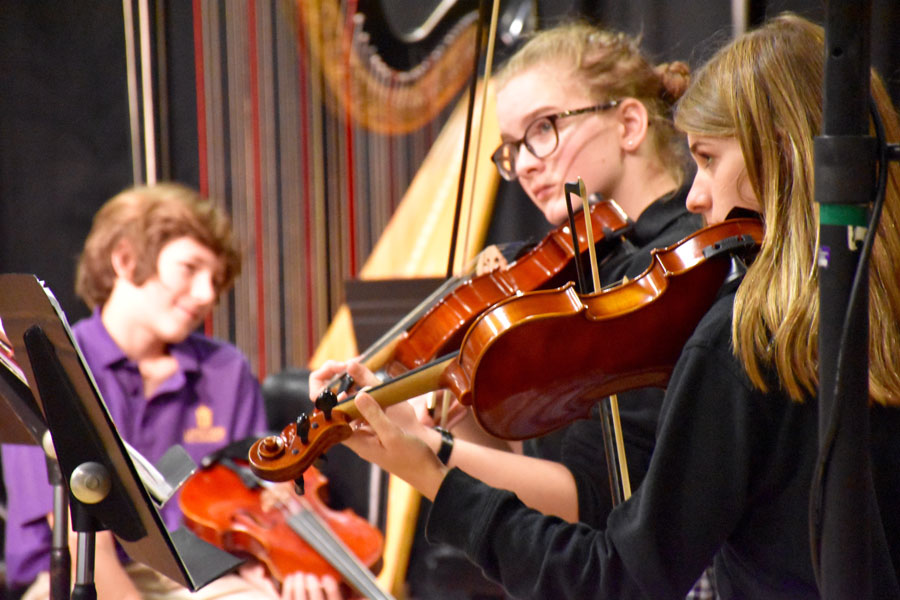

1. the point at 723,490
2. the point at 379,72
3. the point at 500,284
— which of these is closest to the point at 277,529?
the point at 500,284

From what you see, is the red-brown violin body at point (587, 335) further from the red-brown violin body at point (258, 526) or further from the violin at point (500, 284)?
the red-brown violin body at point (258, 526)

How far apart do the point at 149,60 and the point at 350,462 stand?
1180 mm

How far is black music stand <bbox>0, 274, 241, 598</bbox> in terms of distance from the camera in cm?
92

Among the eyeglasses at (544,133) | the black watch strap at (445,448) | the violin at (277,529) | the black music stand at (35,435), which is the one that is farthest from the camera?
the violin at (277,529)

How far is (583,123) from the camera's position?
1417 millimetres

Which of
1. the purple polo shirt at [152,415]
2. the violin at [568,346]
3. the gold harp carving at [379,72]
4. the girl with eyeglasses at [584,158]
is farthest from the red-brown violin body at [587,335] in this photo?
the gold harp carving at [379,72]

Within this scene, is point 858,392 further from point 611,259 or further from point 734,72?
point 611,259

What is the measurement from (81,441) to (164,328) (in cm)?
106

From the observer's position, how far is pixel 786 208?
911 millimetres

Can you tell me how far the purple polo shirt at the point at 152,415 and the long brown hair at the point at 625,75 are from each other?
98 centimetres

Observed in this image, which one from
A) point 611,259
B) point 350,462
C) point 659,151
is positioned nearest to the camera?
point 611,259

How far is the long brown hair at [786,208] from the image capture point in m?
0.85

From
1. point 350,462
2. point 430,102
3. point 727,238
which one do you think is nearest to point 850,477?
point 727,238

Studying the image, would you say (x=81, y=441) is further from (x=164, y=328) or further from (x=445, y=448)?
(x=164, y=328)
